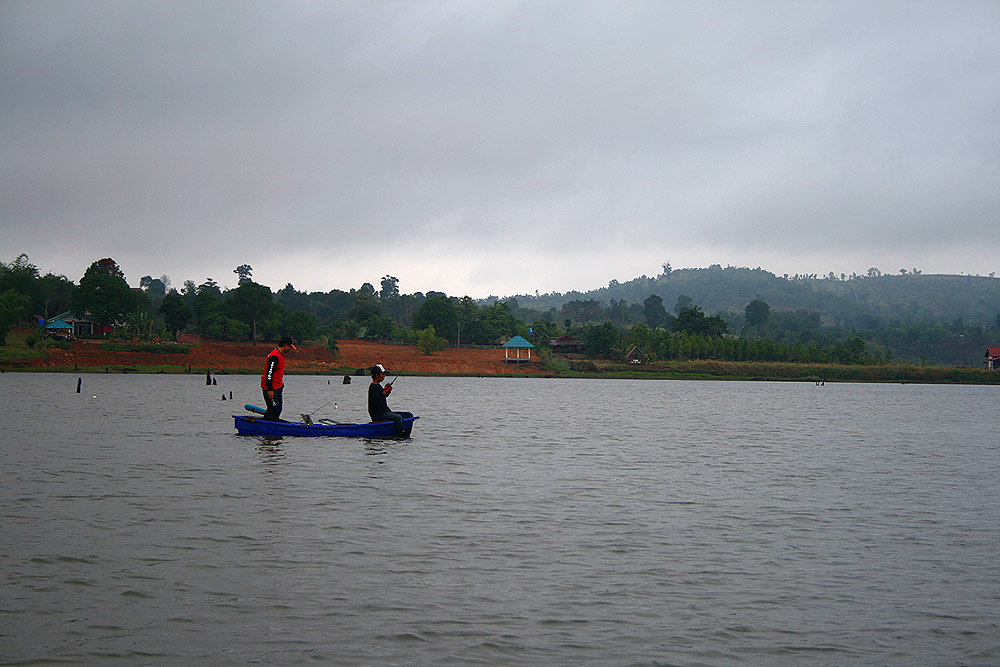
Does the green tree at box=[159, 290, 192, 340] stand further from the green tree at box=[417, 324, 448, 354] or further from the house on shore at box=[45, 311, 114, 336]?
the green tree at box=[417, 324, 448, 354]

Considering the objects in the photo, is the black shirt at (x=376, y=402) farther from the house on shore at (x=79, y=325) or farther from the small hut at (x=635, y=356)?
the small hut at (x=635, y=356)

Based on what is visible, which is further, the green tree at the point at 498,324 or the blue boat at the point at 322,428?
the green tree at the point at 498,324

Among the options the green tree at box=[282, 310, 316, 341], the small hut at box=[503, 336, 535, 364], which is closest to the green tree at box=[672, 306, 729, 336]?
the small hut at box=[503, 336, 535, 364]

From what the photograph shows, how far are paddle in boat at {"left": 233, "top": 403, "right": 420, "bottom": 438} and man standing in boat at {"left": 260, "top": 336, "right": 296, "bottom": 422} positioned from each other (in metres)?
0.40

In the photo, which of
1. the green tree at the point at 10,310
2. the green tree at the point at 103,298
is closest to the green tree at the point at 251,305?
the green tree at the point at 103,298

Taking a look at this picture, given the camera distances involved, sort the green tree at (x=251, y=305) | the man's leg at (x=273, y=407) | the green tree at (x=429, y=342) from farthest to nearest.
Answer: the green tree at (x=429, y=342) → the green tree at (x=251, y=305) → the man's leg at (x=273, y=407)

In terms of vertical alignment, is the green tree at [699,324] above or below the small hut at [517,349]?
above

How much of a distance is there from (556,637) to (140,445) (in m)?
22.0

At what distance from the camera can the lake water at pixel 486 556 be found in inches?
345

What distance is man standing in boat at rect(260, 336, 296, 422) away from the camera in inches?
1125

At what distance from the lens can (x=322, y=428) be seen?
2942cm

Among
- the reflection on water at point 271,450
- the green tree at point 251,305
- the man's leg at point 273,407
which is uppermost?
the green tree at point 251,305

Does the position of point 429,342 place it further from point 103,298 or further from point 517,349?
point 103,298

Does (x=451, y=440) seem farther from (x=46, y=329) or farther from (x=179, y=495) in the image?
(x=46, y=329)
